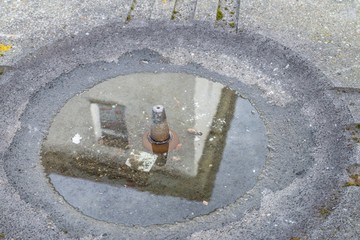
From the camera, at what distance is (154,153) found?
4742mm

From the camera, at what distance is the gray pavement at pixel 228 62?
393cm

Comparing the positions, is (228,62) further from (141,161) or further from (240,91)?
(141,161)

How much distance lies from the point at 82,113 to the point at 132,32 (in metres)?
1.23

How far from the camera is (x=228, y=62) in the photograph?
5562 millimetres

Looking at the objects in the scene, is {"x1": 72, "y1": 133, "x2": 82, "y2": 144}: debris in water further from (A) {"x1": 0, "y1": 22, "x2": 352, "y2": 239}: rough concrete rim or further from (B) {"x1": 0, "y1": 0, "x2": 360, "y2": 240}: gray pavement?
(B) {"x1": 0, "y1": 0, "x2": 360, "y2": 240}: gray pavement

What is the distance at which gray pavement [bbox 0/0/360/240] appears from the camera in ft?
12.9

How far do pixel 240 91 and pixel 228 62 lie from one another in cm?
45

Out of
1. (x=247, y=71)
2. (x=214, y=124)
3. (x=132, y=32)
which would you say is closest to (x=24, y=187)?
(x=214, y=124)

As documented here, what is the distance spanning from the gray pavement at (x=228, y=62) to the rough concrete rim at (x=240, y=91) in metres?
0.01

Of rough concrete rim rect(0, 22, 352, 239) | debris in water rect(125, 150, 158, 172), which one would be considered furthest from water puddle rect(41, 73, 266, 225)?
rough concrete rim rect(0, 22, 352, 239)

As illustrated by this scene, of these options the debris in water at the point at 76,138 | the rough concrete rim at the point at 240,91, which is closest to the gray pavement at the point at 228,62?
the rough concrete rim at the point at 240,91

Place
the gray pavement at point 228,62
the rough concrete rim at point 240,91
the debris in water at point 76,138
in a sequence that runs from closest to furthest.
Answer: the gray pavement at point 228,62
the rough concrete rim at point 240,91
the debris in water at point 76,138

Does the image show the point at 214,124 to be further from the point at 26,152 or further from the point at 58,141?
the point at 26,152

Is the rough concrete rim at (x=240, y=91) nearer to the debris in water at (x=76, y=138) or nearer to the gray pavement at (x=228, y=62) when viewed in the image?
the gray pavement at (x=228, y=62)
